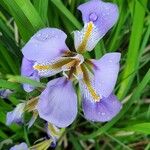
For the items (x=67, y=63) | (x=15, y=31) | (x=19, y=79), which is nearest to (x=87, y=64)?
(x=67, y=63)

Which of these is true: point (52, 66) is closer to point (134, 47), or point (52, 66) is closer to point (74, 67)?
point (74, 67)

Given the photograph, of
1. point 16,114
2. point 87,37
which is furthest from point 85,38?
point 16,114

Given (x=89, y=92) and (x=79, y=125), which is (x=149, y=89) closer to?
(x=79, y=125)

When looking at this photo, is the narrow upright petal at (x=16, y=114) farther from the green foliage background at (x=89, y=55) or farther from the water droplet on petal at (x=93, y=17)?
the water droplet on petal at (x=93, y=17)

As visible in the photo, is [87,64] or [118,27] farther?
[118,27]

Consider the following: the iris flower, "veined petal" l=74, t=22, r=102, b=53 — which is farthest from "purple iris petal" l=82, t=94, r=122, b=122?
"veined petal" l=74, t=22, r=102, b=53
